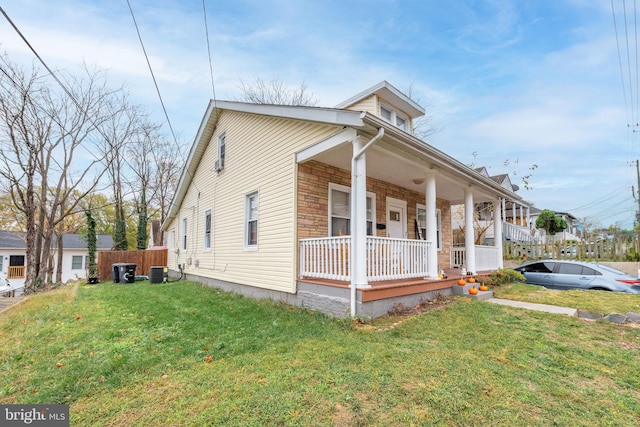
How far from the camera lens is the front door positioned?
9.48 meters

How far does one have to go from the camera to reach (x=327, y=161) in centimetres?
723

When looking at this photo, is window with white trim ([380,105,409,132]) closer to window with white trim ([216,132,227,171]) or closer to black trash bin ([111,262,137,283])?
window with white trim ([216,132,227,171])

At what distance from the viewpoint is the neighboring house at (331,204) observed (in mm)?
5598

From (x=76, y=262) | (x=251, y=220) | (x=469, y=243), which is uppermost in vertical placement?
(x=251, y=220)

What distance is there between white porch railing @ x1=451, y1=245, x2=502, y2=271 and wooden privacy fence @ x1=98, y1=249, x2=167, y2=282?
46.4 ft

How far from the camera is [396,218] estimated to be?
9.84 m

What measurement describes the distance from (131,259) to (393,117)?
14.7 metres

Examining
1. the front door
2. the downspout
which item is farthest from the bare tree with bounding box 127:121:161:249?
the downspout

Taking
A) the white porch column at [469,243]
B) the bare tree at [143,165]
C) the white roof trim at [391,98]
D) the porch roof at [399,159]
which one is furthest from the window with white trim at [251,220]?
the bare tree at [143,165]

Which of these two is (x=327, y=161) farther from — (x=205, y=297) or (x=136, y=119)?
(x=136, y=119)

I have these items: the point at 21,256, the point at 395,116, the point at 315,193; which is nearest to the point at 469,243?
the point at 395,116

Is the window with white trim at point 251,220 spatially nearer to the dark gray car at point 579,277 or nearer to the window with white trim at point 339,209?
the window with white trim at point 339,209

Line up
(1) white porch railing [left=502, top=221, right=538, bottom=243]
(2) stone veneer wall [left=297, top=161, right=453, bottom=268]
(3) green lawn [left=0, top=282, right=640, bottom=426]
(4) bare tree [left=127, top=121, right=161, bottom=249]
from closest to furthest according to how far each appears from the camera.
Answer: (3) green lawn [left=0, top=282, right=640, bottom=426] < (2) stone veneer wall [left=297, top=161, right=453, bottom=268] < (1) white porch railing [left=502, top=221, right=538, bottom=243] < (4) bare tree [left=127, top=121, right=161, bottom=249]

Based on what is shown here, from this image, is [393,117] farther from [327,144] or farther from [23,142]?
[23,142]
